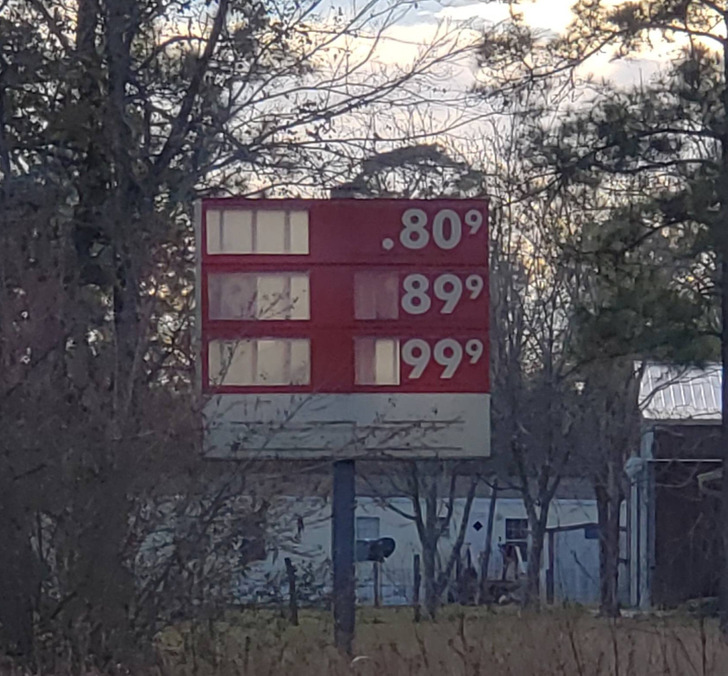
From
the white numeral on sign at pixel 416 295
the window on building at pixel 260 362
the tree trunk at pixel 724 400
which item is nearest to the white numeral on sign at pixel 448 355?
the white numeral on sign at pixel 416 295

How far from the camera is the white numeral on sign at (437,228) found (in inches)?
492

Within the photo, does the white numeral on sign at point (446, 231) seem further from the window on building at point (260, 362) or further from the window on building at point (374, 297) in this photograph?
the window on building at point (260, 362)

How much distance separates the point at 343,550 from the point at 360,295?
2.07 m

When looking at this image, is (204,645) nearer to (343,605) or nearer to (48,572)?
(48,572)

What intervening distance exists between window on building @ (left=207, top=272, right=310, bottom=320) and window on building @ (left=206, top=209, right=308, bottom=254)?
24cm

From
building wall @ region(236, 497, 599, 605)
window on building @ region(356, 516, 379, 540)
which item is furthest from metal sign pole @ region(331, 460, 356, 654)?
window on building @ region(356, 516, 379, 540)

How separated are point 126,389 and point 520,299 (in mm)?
22675

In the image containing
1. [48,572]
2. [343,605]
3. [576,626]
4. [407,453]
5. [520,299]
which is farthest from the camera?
[520,299]

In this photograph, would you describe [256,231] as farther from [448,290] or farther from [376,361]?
[448,290]

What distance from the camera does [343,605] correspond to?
11.6m

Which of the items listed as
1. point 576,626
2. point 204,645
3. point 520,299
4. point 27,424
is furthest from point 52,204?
point 520,299

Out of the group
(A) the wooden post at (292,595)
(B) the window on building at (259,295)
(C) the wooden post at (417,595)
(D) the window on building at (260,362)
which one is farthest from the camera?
(C) the wooden post at (417,595)

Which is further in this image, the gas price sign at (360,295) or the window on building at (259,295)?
the gas price sign at (360,295)

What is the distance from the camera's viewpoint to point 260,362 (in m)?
11.9
